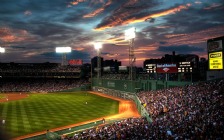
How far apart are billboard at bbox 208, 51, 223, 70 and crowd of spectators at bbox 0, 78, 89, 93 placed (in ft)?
199

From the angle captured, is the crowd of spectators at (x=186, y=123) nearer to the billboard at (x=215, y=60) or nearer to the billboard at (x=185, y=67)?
the billboard at (x=215, y=60)

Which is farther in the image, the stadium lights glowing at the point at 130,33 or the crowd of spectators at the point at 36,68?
the crowd of spectators at the point at 36,68

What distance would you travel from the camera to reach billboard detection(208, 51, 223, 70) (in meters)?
29.2

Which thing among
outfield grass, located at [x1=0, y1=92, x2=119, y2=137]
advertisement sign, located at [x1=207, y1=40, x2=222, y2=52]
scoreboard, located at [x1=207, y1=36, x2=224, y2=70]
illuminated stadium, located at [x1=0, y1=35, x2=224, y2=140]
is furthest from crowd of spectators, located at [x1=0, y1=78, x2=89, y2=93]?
advertisement sign, located at [x1=207, y1=40, x2=222, y2=52]

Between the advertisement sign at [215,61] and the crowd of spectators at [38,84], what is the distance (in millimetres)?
60523

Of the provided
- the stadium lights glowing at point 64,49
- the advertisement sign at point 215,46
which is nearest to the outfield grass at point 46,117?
the advertisement sign at point 215,46

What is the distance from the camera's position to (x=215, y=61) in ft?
98.6

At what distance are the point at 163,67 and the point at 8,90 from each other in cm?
6117

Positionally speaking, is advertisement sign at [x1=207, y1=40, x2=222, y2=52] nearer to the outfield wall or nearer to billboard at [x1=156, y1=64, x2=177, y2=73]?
the outfield wall

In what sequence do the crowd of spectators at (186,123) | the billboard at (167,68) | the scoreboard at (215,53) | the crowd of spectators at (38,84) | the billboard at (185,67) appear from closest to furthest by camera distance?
the crowd of spectators at (186,123), the scoreboard at (215,53), the billboard at (185,67), the billboard at (167,68), the crowd of spectators at (38,84)

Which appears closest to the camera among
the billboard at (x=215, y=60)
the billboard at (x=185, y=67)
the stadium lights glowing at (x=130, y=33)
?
the billboard at (x=215, y=60)

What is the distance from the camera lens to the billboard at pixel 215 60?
2925 centimetres

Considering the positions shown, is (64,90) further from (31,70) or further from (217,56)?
(217,56)

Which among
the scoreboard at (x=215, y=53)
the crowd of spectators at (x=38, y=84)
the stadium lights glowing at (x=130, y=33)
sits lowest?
the crowd of spectators at (x=38, y=84)
